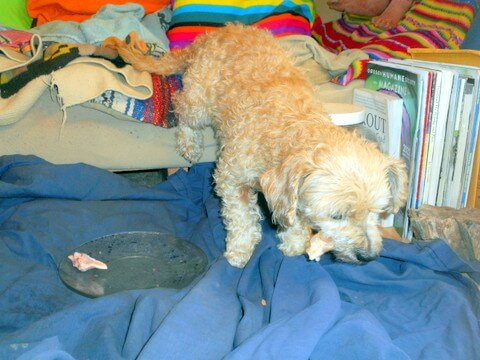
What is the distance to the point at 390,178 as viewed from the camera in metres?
1.98

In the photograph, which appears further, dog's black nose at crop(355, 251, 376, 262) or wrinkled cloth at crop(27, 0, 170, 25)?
wrinkled cloth at crop(27, 0, 170, 25)

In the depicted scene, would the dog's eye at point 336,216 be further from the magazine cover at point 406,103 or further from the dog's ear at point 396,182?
the magazine cover at point 406,103

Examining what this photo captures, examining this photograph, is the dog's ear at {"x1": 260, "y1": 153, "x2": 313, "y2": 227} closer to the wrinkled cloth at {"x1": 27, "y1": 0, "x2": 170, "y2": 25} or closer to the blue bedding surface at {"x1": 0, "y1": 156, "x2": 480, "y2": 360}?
the blue bedding surface at {"x1": 0, "y1": 156, "x2": 480, "y2": 360}

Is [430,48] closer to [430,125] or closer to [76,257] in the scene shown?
[430,125]

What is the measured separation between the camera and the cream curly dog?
1763mm

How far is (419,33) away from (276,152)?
181 centimetres

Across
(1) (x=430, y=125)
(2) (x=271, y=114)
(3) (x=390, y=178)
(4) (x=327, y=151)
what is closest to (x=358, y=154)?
(4) (x=327, y=151)

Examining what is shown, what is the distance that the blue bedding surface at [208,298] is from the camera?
5.43 feet

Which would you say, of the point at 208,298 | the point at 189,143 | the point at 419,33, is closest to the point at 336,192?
the point at 208,298

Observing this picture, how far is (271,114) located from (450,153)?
120 centimetres

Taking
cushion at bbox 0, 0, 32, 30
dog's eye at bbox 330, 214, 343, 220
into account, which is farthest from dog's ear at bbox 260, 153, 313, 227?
cushion at bbox 0, 0, 32, 30

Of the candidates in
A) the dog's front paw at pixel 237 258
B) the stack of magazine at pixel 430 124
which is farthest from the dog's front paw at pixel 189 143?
the stack of magazine at pixel 430 124

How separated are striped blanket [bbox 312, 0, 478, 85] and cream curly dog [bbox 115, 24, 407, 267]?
877 millimetres

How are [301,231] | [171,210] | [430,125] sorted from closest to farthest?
[301,231]
[430,125]
[171,210]
